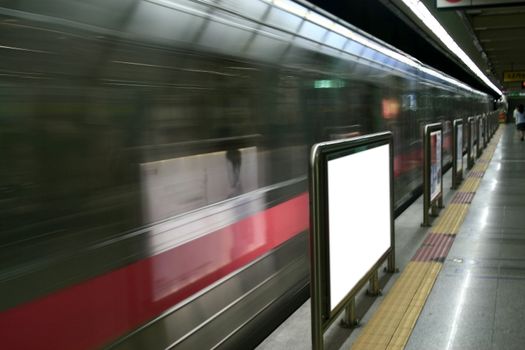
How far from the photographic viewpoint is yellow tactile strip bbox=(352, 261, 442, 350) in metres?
2.89

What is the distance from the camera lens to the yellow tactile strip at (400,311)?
9.48ft

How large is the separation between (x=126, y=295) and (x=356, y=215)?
1.22m

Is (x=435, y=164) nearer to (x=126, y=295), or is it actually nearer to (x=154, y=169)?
(x=154, y=169)

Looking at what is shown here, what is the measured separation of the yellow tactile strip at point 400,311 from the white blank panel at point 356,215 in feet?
1.25

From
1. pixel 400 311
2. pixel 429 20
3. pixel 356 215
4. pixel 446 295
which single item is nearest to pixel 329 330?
pixel 400 311

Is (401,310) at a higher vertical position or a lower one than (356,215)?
lower

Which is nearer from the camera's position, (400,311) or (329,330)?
(329,330)

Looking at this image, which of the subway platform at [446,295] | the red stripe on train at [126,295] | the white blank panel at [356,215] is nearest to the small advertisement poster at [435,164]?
the subway platform at [446,295]

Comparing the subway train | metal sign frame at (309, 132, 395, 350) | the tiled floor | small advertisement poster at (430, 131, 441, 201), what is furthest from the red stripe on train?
small advertisement poster at (430, 131, 441, 201)

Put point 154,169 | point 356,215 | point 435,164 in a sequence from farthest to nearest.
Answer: point 435,164 < point 356,215 < point 154,169

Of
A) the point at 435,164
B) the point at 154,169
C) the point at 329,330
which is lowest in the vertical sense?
the point at 329,330

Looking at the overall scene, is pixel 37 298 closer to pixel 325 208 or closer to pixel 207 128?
pixel 325 208

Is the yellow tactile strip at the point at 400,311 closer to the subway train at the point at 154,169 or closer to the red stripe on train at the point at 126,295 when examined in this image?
the subway train at the point at 154,169

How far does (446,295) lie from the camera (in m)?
3.62
